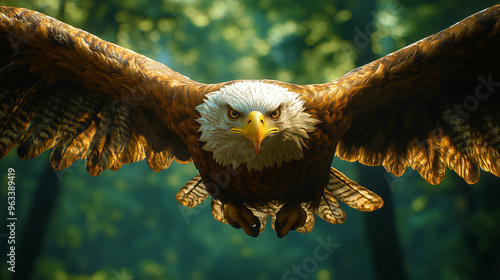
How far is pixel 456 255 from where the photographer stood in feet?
28.0

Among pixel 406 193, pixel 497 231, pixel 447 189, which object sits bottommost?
pixel 497 231

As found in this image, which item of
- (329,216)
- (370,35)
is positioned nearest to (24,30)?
(329,216)

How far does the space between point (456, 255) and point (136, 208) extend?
381 inches

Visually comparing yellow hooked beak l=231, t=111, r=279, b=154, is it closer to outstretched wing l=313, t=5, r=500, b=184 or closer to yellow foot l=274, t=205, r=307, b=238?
outstretched wing l=313, t=5, r=500, b=184

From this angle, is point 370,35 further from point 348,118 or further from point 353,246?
point 353,246

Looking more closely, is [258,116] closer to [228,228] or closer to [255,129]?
[255,129]

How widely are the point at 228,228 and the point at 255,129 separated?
1280 centimetres

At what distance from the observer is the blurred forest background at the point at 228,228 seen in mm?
6809

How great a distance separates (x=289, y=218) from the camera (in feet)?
8.95

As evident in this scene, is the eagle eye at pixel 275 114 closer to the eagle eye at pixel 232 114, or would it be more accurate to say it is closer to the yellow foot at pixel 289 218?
the eagle eye at pixel 232 114

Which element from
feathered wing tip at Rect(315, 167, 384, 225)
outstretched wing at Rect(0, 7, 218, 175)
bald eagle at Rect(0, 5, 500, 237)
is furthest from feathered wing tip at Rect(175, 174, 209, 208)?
feathered wing tip at Rect(315, 167, 384, 225)

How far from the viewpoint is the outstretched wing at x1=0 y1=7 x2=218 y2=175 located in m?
2.50

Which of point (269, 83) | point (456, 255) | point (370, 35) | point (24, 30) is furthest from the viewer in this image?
point (456, 255)

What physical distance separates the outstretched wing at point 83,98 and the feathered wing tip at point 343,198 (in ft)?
4.06
